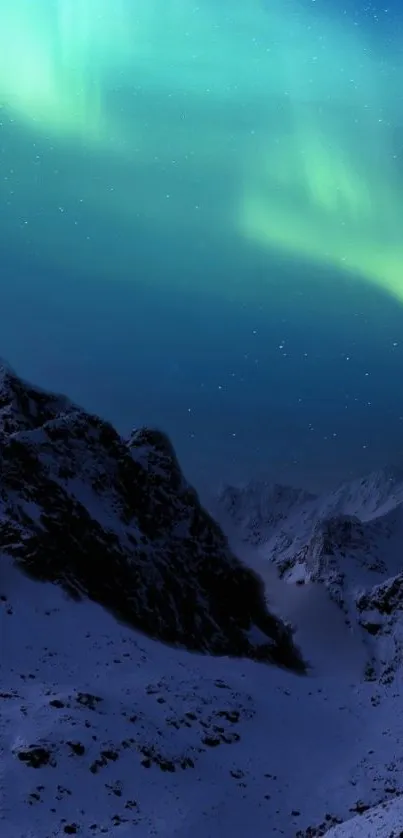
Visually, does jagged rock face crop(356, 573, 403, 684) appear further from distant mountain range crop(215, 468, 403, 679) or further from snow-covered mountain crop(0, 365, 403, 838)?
snow-covered mountain crop(0, 365, 403, 838)

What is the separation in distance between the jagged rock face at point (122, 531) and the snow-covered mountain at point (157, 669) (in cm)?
14

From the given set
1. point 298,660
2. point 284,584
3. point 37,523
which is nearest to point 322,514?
point 284,584

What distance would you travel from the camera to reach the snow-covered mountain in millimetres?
24844

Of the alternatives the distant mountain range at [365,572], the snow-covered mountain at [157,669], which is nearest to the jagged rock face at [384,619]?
the distant mountain range at [365,572]

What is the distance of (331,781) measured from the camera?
108 feet

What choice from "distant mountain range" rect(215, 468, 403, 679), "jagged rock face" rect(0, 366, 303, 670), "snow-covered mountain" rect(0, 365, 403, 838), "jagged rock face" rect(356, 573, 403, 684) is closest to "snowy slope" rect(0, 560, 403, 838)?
"snow-covered mountain" rect(0, 365, 403, 838)

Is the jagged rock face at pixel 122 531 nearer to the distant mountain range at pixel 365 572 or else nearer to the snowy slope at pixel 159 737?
the snowy slope at pixel 159 737

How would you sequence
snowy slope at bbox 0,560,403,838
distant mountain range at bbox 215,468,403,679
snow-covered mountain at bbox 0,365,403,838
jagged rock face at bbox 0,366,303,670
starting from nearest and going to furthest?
1. snowy slope at bbox 0,560,403,838
2. snow-covered mountain at bbox 0,365,403,838
3. jagged rock face at bbox 0,366,303,670
4. distant mountain range at bbox 215,468,403,679

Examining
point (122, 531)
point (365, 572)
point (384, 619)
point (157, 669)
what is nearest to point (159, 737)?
point (157, 669)

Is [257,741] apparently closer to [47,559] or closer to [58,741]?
[58,741]

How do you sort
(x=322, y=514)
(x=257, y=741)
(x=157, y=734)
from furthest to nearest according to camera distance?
(x=322, y=514) < (x=257, y=741) < (x=157, y=734)

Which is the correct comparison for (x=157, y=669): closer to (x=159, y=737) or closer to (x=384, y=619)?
(x=159, y=737)

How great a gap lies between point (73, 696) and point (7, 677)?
3860 mm

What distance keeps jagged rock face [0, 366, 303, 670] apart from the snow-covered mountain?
144 mm
